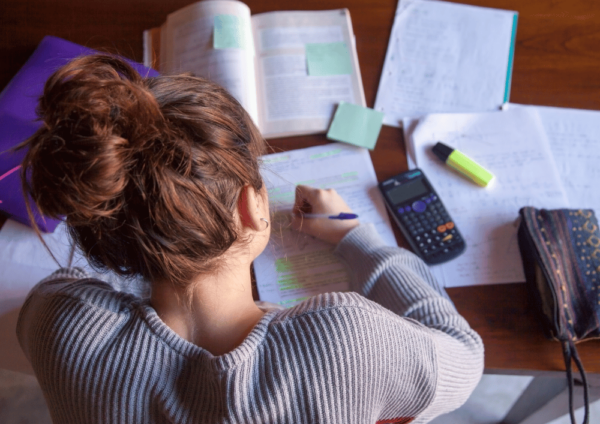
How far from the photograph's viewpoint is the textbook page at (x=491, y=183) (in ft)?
2.22

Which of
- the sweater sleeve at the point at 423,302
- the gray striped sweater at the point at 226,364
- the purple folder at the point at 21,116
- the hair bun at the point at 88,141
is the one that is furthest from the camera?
the purple folder at the point at 21,116

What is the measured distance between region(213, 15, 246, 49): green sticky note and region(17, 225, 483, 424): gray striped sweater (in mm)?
504

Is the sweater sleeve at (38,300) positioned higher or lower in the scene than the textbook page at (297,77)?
lower

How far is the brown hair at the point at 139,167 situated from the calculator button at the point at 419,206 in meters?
0.35

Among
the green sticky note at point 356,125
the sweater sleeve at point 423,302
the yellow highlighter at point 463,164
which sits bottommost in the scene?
the sweater sleeve at point 423,302

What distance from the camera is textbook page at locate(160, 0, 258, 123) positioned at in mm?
780

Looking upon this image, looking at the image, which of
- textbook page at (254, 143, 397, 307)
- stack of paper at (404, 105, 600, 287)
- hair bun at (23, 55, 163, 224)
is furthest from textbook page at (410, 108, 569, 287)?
hair bun at (23, 55, 163, 224)

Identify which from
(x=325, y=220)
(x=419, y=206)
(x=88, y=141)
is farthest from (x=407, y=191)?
(x=88, y=141)

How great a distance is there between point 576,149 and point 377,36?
1.39ft

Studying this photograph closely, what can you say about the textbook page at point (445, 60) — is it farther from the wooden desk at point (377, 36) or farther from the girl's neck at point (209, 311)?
the girl's neck at point (209, 311)

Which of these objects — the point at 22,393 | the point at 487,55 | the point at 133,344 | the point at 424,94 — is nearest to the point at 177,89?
the point at 133,344

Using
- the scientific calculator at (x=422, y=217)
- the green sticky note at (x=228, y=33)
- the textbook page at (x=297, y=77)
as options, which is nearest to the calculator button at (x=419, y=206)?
the scientific calculator at (x=422, y=217)

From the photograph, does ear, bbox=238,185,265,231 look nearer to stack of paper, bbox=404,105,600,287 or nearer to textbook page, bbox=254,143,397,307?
textbook page, bbox=254,143,397,307

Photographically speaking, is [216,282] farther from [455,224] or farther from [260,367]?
[455,224]
